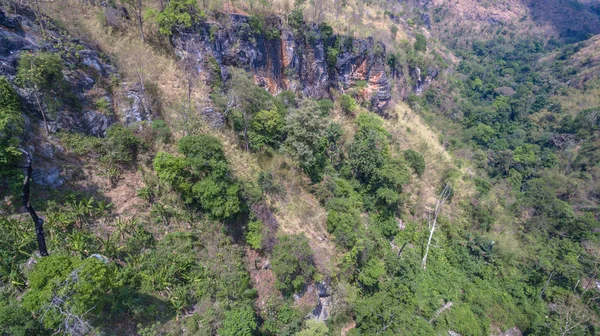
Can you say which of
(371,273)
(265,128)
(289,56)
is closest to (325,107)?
(289,56)

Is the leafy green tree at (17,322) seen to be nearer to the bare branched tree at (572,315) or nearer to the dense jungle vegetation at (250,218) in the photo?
the dense jungle vegetation at (250,218)

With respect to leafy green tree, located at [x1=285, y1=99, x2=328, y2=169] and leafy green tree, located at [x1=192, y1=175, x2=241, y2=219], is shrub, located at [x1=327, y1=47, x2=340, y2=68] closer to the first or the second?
leafy green tree, located at [x1=285, y1=99, x2=328, y2=169]

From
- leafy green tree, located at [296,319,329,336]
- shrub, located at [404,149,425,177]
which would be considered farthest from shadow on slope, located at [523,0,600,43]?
leafy green tree, located at [296,319,329,336]

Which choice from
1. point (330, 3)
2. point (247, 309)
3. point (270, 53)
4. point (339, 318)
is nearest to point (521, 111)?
point (330, 3)

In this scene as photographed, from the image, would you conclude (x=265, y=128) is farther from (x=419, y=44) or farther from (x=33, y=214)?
(x=419, y=44)

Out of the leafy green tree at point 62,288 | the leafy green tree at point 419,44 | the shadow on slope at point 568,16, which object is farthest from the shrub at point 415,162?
the shadow on slope at point 568,16

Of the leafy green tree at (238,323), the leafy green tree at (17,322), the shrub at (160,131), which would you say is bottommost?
the leafy green tree at (238,323)
